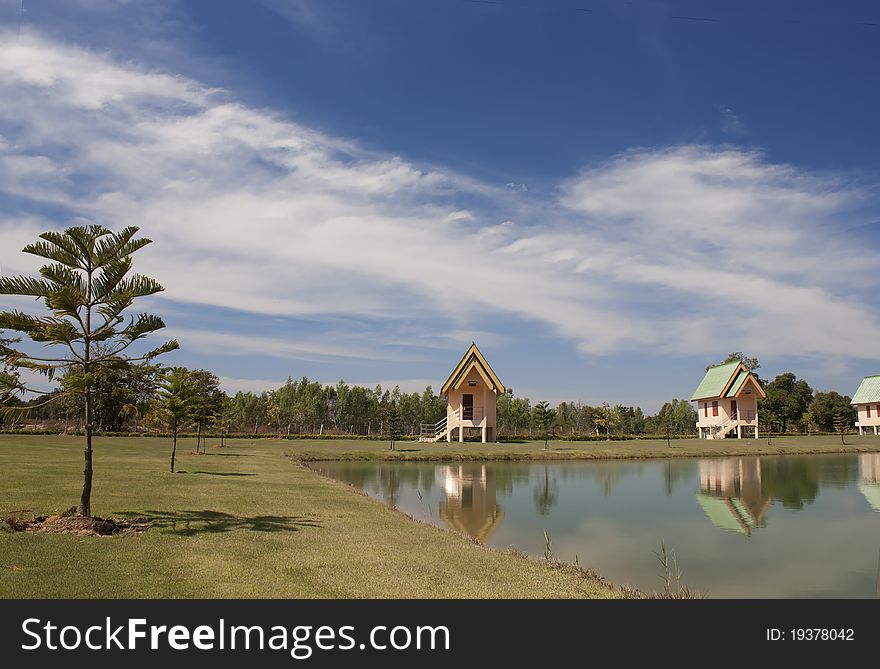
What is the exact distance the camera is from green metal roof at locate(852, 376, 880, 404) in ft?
224

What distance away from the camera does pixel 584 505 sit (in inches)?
817

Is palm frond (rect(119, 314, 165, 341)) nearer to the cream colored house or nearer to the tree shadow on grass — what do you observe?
the tree shadow on grass

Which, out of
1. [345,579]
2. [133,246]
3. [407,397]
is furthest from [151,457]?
[407,397]

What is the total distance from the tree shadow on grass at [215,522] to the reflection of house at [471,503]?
4.54 metres

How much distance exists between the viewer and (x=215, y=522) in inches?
507

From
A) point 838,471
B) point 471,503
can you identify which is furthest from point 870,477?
point 471,503

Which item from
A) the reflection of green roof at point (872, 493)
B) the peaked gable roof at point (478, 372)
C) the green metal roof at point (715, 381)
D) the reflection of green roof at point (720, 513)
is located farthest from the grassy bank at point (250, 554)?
the green metal roof at point (715, 381)

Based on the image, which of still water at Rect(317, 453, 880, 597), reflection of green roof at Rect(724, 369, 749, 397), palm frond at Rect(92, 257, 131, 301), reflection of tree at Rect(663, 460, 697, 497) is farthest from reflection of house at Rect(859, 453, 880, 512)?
palm frond at Rect(92, 257, 131, 301)

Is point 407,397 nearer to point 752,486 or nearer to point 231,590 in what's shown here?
point 752,486

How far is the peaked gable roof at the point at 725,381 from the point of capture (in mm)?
61406

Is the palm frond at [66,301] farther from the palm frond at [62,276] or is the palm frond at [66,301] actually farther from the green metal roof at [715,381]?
the green metal roof at [715,381]

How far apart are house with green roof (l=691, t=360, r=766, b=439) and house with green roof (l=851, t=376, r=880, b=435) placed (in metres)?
14.6

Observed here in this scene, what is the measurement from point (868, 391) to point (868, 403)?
4.93 ft

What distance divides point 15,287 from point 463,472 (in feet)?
83.7
